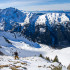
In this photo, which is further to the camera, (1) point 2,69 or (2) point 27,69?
(2) point 27,69

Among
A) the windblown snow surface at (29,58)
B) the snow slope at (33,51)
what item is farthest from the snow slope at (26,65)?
the snow slope at (33,51)

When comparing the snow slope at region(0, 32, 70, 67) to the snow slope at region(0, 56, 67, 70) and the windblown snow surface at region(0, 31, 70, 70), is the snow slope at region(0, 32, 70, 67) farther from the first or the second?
the snow slope at region(0, 56, 67, 70)

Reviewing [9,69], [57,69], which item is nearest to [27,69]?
[9,69]

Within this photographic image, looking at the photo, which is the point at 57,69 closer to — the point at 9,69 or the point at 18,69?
the point at 18,69

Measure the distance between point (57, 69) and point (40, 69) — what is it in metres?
2.20

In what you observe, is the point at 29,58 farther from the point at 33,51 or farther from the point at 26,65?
the point at 33,51

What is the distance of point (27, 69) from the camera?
1375 centimetres

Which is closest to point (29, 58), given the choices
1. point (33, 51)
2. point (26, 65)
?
point (26, 65)

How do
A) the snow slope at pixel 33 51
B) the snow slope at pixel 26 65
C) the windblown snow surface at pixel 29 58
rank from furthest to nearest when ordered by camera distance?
1. the snow slope at pixel 33 51
2. the windblown snow surface at pixel 29 58
3. the snow slope at pixel 26 65

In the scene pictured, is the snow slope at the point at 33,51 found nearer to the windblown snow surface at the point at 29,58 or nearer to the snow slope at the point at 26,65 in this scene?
the windblown snow surface at the point at 29,58

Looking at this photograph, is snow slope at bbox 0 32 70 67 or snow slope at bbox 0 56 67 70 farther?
snow slope at bbox 0 32 70 67

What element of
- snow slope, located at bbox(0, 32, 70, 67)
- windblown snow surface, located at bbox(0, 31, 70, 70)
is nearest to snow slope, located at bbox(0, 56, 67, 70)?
windblown snow surface, located at bbox(0, 31, 70, 70)

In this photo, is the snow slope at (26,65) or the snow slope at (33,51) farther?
the snow slope at (33,51)

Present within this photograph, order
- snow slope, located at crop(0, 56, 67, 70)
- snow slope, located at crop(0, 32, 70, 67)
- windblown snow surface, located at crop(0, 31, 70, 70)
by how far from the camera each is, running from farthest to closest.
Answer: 1. snow slope, located at crop(0, 32, 70, 67)
2. windblown snow surface, located at crop(0, 31, 70, 70)
3. snow slope, located at crop(0, 56, 67, 70)
